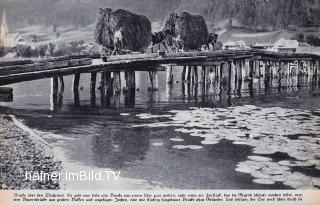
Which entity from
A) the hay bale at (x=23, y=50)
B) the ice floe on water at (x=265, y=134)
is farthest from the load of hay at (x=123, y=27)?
the ice floe on water at (x=265, y=134)

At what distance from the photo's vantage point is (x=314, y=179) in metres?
2.05

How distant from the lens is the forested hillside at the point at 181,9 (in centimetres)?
234

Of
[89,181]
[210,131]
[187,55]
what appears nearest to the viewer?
[89,181]

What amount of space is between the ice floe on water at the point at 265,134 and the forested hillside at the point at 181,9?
468 millimetres

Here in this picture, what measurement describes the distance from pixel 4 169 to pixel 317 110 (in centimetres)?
152

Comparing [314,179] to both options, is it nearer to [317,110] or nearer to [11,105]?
[317,110]

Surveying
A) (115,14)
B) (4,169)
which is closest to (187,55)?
(115,14)

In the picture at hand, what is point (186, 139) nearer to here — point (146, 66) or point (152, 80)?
point (146, 66)

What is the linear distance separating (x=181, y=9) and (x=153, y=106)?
578mm

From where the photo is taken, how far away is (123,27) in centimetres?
268

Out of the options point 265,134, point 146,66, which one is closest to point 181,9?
point 146,66

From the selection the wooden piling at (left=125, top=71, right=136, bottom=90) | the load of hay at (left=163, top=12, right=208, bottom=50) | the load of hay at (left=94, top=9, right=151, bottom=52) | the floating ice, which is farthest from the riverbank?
the wooden piling at (left=125, top=71, right=136, bottom=90)

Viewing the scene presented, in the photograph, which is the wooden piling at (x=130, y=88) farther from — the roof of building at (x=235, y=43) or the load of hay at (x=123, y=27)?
the roof of building at (x=235, y=43)

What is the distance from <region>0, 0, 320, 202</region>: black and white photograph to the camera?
2.04 meters
